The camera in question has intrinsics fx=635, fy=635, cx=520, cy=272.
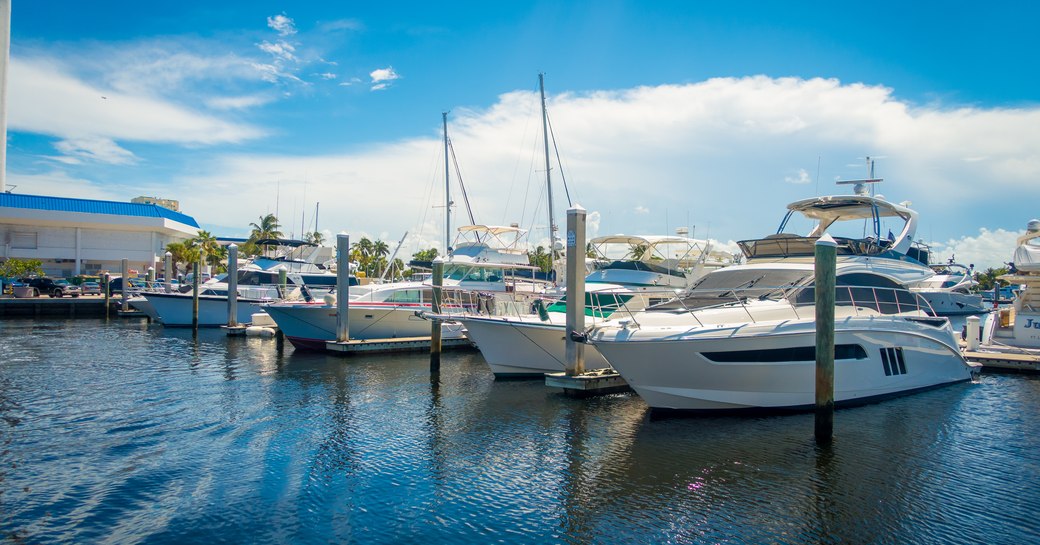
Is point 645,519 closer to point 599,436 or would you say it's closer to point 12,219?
point 599,436

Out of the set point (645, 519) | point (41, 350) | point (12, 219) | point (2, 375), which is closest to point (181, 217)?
point (12, 219)

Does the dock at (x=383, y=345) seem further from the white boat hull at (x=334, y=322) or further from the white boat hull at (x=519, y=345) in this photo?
the white boat hull at (x=519, y=345)

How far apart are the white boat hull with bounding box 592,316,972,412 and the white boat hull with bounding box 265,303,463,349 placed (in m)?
12.7

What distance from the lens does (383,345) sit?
23.0m

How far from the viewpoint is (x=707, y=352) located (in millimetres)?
12414

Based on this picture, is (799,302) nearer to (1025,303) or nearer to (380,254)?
(1025,303)

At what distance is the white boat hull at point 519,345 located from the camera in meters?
17.4

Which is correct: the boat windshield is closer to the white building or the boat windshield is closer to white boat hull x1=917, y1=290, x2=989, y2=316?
white boat hull x1=917, y1=290, x2=989, y2=316

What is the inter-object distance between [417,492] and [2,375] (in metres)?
15.9

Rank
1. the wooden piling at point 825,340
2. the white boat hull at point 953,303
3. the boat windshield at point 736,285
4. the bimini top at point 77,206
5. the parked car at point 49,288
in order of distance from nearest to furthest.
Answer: the wooden piling at point 825,340 → the boat windshield at point 736,285 → the white boat hull at point 953,303 → the parked car at point 49,288 → the bimini top at point 77,206

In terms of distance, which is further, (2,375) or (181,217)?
(181,217)

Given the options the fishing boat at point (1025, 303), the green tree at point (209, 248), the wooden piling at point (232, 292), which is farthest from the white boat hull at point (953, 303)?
the green tree at point (209, 248)

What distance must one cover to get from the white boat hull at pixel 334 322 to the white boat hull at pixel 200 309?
9.98m

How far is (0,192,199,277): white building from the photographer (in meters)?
59.9
